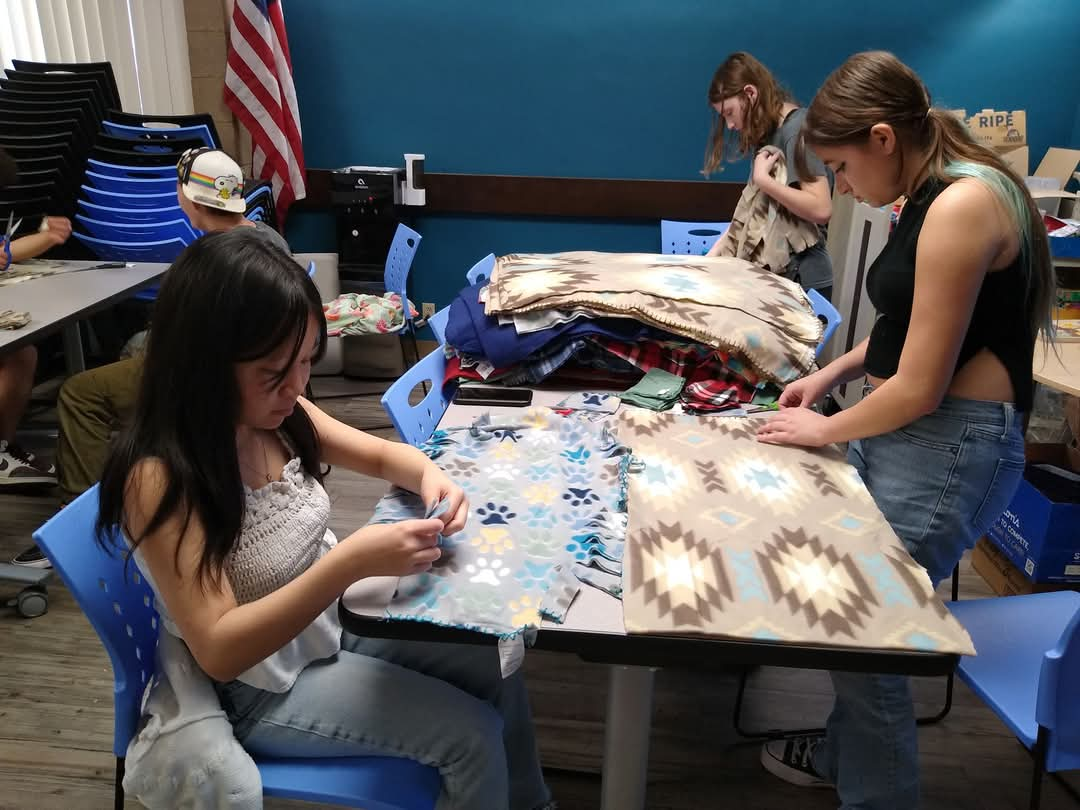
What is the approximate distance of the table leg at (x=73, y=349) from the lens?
2857 mm

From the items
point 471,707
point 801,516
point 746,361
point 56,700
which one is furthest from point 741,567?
point 56,700

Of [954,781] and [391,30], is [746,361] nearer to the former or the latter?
[954,781]

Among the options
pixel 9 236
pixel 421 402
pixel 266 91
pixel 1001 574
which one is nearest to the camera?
pixel 421 402

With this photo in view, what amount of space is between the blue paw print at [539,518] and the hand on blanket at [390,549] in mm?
201

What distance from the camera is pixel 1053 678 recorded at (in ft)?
3.94

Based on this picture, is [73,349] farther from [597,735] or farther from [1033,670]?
[1033,670]

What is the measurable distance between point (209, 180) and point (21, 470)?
1268 millimetres

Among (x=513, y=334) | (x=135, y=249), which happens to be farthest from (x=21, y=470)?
(x=513, y=334)

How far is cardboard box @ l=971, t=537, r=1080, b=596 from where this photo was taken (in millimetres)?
2330

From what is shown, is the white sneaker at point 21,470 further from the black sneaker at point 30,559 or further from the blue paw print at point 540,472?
the blue paw print at point 540,472

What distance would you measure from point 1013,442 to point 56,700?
214 cm

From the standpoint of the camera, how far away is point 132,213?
3305 mm

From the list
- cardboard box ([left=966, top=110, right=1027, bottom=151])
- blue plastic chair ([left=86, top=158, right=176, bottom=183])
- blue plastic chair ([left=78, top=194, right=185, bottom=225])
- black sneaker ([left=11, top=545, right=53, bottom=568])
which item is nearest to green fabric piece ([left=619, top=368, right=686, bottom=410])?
black sneaker ([left=11, top=545, right=53, bottom=568])

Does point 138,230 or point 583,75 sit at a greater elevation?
point 583,75
